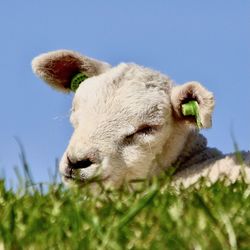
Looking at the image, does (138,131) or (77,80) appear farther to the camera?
(77,80)

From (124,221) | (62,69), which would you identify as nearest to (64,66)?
(62,69)

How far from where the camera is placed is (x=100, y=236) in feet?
7.94

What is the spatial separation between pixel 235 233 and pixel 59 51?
462 centimetres

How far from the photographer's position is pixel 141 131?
5969 mm

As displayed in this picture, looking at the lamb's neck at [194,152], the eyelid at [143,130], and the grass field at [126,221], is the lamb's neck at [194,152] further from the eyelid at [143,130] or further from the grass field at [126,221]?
the grass field at [126,221]

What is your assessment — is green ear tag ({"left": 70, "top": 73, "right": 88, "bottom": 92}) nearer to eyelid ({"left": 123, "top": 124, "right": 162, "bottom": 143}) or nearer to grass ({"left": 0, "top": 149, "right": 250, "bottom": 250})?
eyelid ({"left": 123, "top": 124, "right": 162, "bottom": 143})

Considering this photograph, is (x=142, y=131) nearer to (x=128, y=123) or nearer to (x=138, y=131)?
(x=138, y=131)

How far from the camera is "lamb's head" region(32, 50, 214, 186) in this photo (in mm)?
5641

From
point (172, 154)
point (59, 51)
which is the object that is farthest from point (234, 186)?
point (59, 51)

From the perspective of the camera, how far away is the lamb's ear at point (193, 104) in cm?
602

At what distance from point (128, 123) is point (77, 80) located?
1.19 metres

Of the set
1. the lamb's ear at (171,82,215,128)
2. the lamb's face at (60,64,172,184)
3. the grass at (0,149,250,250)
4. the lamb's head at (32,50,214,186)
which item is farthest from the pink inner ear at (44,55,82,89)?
the grass at (0,149,250,250)

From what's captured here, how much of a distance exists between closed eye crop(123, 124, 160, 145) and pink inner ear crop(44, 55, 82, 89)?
1221 mm

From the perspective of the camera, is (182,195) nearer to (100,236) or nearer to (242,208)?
(242,208)
